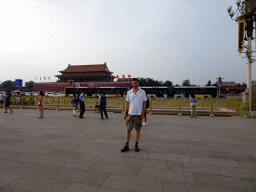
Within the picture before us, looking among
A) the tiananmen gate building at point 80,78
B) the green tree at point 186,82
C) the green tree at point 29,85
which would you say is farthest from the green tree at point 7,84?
the green tree at point 186,82

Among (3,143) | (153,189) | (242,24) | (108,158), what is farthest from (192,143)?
(242,24)

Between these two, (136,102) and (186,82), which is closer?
(136,102)

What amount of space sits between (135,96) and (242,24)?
15.4 metres

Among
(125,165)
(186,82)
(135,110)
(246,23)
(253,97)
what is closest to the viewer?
(125,165)

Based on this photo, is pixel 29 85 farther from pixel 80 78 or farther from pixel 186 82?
pixel 186 82

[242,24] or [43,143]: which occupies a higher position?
[242,24]

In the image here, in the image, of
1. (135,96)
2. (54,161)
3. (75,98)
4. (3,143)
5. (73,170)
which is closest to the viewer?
(73,170)

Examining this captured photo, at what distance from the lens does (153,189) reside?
220cm

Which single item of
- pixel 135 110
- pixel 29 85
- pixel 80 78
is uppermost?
pixel 80 78

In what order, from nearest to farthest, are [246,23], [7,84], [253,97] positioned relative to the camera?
[253,97], [246,23], [7,84]

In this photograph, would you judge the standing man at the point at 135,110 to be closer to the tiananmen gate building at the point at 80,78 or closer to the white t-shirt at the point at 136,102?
the white t-shirt at the point at 136,102

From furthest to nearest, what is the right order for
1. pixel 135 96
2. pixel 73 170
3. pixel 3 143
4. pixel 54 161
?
pixel 3 143
pixel 135 96
pixel 54 161
pixel 73 170

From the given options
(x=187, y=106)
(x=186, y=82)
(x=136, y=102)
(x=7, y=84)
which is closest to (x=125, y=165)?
(x=136, y=102)

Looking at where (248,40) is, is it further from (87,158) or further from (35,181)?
(35,181)
